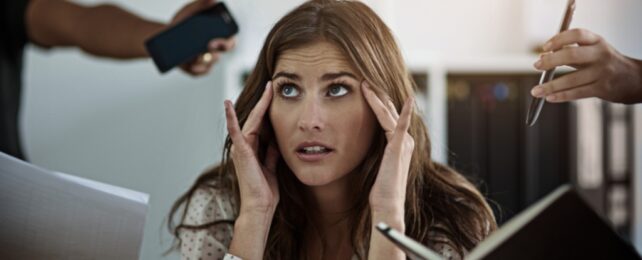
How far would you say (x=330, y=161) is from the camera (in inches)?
43.1

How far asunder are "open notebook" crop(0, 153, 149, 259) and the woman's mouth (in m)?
0.33

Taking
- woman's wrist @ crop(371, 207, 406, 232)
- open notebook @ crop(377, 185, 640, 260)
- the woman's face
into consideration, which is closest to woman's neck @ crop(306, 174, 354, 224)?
the woman's face

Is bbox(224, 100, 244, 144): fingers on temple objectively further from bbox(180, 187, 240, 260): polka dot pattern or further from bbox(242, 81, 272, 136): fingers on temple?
bbox(180, 187, 240, 260): polka dot pattern

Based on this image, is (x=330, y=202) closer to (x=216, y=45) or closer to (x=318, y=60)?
(x=318, y=60)

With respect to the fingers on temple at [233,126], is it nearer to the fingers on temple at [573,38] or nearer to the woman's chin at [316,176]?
the woman's chin at [316,176]

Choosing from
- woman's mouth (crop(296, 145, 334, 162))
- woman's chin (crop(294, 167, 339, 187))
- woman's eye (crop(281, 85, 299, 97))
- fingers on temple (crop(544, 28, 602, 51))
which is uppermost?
fingers on temple (crop(544, 28, 602, 51))

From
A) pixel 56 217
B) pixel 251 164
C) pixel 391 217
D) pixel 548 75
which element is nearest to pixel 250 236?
pixel 251 164

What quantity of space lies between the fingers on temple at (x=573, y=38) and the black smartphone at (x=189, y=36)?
767mm

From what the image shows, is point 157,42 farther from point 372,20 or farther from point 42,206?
point 42,206

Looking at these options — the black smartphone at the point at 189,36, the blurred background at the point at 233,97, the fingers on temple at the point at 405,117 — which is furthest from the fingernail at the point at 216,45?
the blurred background at the point at 233,97

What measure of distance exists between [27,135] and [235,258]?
2051mm

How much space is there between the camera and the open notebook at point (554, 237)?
625mm

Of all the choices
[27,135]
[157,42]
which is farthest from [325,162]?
[27,135]

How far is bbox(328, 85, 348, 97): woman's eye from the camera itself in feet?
3.66
